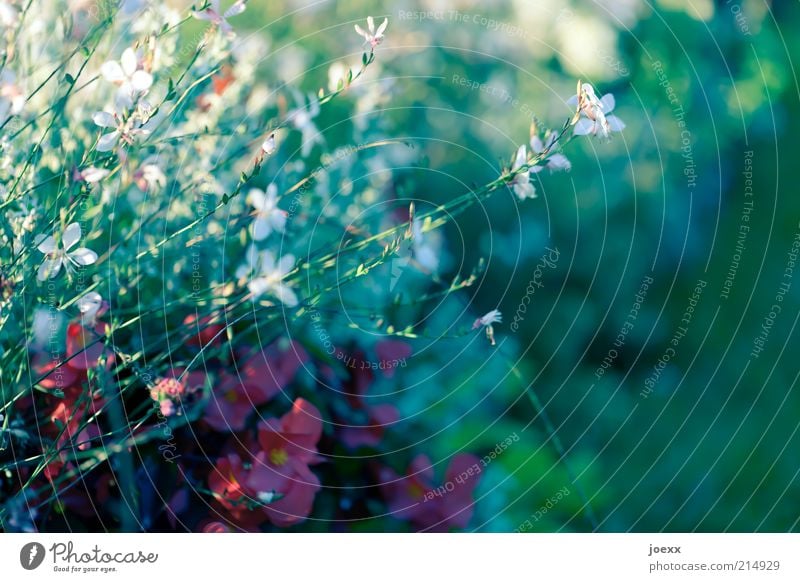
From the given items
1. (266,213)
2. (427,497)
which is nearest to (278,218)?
(266,213)

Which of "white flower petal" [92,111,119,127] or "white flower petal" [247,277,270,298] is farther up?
"white flower petal" [92,111,119,127]

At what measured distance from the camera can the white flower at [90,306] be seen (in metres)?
0.51

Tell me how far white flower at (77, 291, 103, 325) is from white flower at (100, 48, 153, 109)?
125 mm

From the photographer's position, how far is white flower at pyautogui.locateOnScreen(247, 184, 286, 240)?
0.54 m

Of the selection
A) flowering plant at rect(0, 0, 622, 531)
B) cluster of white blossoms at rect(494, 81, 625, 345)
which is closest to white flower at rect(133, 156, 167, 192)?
flowering plant at rect(0, 0, 622, 531)

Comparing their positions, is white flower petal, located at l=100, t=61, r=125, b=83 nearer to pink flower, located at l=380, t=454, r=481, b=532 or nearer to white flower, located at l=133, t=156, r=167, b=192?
white flower, located at l=133, t=156, r=167, b=192

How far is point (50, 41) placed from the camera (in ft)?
2.00

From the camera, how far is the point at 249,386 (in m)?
0.56

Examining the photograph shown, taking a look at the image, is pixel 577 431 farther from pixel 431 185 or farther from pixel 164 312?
pixel 164 312

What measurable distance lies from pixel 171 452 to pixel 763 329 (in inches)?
20.7

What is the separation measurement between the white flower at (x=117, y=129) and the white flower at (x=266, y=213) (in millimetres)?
91

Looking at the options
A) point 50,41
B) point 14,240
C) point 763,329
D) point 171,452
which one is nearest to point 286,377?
point 171,452

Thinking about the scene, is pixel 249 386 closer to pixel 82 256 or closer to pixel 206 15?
pixel 82 256
